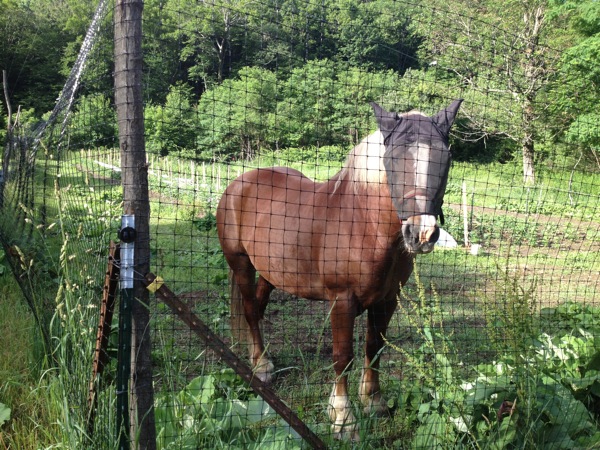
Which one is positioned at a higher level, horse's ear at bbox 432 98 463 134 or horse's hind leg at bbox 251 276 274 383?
horse's ear at bbox 432 98 463 134

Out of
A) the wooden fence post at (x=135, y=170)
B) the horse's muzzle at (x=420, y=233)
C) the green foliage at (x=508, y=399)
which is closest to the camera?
the wooden fence post at (x=135, y=170)

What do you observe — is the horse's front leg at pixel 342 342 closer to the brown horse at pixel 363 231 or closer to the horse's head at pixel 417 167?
the brown horse at pixel 363 231

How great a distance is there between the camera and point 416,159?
110 inches

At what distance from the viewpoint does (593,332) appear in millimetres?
3830

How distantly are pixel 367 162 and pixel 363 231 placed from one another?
44 centimetres

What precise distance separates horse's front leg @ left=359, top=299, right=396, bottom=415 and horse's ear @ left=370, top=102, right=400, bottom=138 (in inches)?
49.1

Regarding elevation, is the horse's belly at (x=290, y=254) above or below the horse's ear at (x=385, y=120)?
below

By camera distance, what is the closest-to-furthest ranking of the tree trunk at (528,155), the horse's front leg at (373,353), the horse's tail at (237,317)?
1. the horse's front leg at (373,353)
2. the horse's tail at (237,317)
3. the tree trunk at (528,155)

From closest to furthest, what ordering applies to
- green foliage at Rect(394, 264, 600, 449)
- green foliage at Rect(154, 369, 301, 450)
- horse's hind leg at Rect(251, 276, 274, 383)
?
1. green foliage at Rect(154, 369, 301, 450)
2. green foliage at Rect(394, 264, 600, 449)
3. horse's hind leg at Rect(251, 276, 274, 383)

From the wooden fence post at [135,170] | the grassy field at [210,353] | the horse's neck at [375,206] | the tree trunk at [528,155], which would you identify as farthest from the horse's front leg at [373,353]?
the tree trunk at [528,155]

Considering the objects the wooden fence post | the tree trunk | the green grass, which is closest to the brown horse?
the wooden fence post

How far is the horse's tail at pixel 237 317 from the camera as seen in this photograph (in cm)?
448

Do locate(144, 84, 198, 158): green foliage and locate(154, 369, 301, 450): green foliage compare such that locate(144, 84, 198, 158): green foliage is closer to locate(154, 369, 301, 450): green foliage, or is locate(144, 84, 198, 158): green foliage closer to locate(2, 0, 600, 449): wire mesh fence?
locate(2, 0, 600, 449): wire mesh fence

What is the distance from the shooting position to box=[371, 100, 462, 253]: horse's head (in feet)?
8.87
